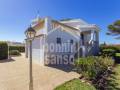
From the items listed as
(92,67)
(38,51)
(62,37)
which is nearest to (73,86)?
(92,67)

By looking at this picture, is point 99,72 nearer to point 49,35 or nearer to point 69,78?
point 69,78

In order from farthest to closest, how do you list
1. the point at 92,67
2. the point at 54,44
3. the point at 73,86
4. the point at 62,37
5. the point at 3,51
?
1. the point at 3,51
2. the point at 62,37
3. the point at 54,44
4. the point at 92,67
5. the point at 73,86

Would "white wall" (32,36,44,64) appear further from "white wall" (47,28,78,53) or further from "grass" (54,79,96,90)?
"grass" (54,79,96,90)

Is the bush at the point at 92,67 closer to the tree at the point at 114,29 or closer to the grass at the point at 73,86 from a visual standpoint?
the grass at the point at 73,86

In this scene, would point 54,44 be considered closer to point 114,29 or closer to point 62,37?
point 62,37

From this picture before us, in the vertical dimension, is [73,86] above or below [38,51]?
below

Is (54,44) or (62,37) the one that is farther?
(62,37)

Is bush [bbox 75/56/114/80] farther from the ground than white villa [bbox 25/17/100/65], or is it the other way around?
white villa [bbox 25/17/100/65]

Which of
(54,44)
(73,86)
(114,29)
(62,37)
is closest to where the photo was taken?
(73,86)

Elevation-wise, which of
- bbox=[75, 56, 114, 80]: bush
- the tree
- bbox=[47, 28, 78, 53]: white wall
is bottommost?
bbox=[75, 56, 114, 80]: bush

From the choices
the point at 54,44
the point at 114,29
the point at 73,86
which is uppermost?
the point at 114,29

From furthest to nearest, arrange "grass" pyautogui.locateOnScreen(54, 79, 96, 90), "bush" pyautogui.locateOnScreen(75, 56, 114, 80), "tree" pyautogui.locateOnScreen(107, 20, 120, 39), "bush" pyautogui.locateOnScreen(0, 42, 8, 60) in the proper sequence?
"tree" pyautogui.locateOnScreen(107, 20, 120, 39), "bush" pyautogui.locateOnScreen(0, 42, 8, 60), "bush" pyautogui.locateOnScreen(75, 56, 114, 80), "grass" pyautogui.locateOnScreen(54, 79, 96, 90)

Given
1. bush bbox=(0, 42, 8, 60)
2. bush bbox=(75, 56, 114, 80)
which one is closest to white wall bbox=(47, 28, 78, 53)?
bush bbox=(75, 56, 114, 80)

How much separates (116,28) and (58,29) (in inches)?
1007
